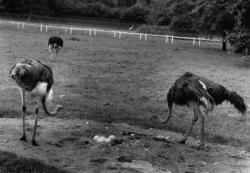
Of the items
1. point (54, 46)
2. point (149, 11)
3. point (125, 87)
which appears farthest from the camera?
point (149, 11)

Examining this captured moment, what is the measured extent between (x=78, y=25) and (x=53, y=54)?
3145 centimetres

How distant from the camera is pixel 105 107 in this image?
1084 centimetres

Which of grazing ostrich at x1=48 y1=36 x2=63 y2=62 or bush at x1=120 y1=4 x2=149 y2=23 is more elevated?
bush at x1=120 y1=4 x2=149 y2=23

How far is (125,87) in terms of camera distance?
45.5ft

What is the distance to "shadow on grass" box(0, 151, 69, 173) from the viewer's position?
6.04 metres

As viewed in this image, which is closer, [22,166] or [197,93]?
[22,166]

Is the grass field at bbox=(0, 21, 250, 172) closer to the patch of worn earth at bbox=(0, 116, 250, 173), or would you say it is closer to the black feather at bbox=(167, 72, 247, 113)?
the patch of worn earth at bbox=(0, 116, 250, 173)

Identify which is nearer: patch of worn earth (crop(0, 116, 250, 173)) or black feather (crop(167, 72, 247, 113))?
patch of worn earth (crop(0, 116, 250, 173))

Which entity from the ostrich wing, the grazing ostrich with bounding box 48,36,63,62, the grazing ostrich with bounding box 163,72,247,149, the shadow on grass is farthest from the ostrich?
the grazing ostrich with bounding box 48,36,63,62

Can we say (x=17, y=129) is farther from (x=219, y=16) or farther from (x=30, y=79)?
(x=219, y=16)

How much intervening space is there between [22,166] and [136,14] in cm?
4885

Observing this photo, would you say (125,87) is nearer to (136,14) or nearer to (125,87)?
(125,87)

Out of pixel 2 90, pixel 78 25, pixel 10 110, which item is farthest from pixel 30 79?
pixel 78 25

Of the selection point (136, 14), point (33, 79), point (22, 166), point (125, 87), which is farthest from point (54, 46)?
point (136, 14)
